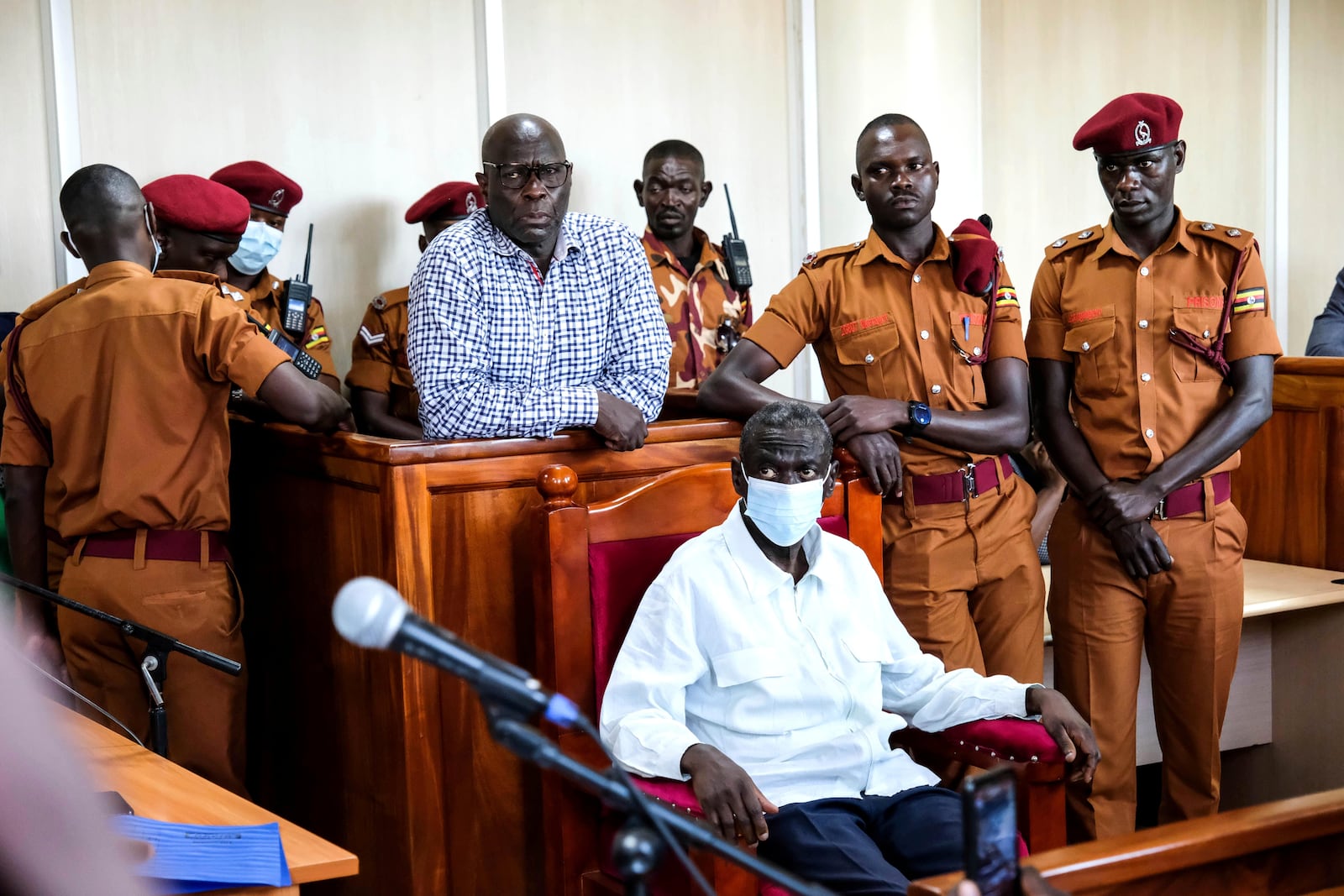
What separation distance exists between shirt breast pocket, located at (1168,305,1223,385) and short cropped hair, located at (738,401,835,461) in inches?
44.7

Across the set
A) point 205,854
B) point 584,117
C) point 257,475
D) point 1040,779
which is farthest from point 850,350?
point 584,117

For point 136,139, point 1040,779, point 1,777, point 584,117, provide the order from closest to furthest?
point 1,777 → point 1040,779 → point 136,139 → point 584,117

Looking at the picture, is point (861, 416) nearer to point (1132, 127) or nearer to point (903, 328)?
point (903, 328)

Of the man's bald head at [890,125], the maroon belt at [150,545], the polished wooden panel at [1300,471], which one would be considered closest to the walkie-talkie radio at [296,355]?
the maroon belt at [150,545]

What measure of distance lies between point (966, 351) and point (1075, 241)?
0.52 metres

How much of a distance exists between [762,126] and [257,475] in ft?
9.70

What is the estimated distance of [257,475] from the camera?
301 centimetres

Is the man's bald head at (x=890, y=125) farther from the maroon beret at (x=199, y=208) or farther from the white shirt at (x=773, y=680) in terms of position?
the maroon beret at (x=199, y=208)

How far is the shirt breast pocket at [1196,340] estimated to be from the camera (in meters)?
2.96

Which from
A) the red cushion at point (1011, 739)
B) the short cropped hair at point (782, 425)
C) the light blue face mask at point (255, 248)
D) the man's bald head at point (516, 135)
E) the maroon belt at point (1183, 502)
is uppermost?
the man's bald head at point (516, 135)

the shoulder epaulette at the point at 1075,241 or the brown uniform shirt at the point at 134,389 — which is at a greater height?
the shoulder epaulette at the point at 1075,241

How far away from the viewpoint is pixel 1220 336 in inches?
117

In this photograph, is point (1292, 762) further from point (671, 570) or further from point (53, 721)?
point (53, 721)

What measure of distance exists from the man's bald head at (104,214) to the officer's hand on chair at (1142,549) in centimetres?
212
